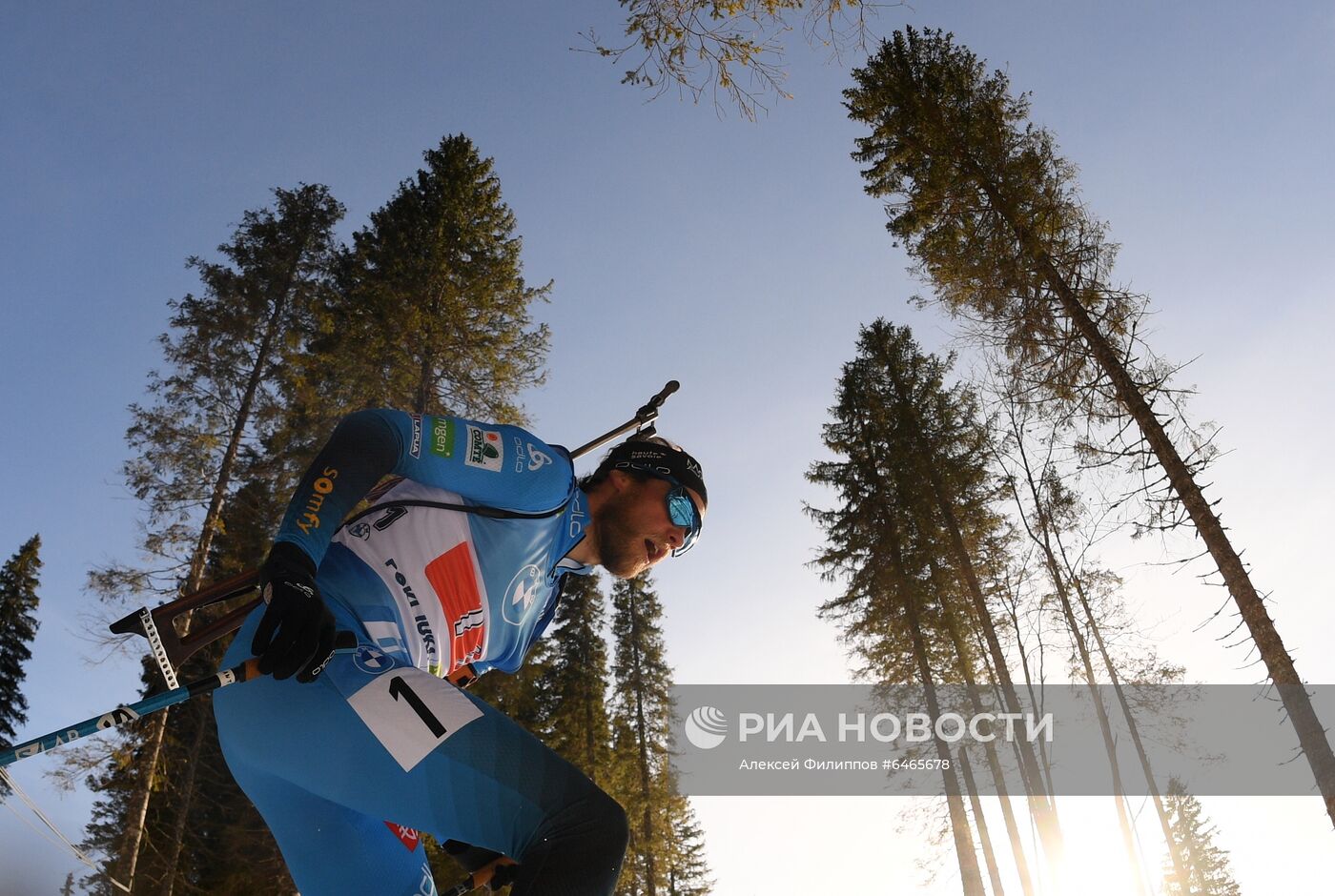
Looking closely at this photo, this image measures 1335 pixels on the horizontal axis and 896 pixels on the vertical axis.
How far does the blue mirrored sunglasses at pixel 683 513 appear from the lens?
2441 mm

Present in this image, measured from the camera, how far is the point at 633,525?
237cm

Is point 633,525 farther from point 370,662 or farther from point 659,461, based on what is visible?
point 370,662

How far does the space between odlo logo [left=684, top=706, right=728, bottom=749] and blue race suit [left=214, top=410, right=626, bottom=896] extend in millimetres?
16690

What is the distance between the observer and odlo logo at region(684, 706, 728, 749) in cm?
1781

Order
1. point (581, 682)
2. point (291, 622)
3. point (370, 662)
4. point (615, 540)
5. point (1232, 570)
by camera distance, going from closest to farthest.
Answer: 1. point (291, 622)
2. point (370, 662)
3. point (615, 540)
4. point (1232, 570)
5. point (581, 682)

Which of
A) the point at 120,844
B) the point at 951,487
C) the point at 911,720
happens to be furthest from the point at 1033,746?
the point at 120,844

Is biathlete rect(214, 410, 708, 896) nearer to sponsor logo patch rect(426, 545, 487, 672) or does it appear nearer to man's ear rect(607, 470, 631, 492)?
sponsor logo patch rect(426, 545, 487, 672)

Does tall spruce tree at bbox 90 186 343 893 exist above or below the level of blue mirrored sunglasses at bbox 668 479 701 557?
above

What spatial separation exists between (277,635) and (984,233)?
11.9m

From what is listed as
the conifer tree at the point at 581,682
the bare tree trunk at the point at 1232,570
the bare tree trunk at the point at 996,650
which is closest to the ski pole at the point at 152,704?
the bare tree trunk at the point at 1232,570

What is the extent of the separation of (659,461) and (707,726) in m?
17.1

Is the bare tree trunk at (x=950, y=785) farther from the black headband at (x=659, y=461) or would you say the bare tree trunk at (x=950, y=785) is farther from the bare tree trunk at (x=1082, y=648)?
the black headband at (x=659, y=461)

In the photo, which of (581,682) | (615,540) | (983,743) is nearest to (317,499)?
(615,540)

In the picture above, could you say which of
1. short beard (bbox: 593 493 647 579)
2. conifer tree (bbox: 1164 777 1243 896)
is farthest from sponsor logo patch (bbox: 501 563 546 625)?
conifer tree (bbox: 1164 777 1243 896)
